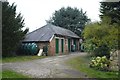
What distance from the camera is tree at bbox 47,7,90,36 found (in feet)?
151

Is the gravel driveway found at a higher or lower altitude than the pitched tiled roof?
lower

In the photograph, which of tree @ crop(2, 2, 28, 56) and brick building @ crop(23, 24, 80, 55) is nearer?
tree @ crop(2, 2, 28, 56)

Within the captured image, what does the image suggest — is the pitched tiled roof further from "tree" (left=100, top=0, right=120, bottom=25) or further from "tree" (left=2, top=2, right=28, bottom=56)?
"tree" (left=100, top=0, right=120, bottom=25)

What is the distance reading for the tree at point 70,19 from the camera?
151ft

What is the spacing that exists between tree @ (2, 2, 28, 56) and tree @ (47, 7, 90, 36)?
2480cm

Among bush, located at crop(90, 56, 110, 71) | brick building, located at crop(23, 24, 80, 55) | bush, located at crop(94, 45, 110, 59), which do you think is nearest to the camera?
bush, located at crop(90, 56, 110, 71)

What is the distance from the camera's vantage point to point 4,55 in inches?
832

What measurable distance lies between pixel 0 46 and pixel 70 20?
28.2 meters

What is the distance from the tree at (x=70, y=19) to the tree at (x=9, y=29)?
81.4 ft

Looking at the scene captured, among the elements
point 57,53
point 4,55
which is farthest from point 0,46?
point 57,53

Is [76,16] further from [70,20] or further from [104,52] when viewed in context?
[104,52]

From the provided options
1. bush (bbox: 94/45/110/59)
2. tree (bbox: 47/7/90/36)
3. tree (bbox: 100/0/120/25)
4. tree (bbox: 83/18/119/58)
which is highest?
tree (bbox: 47/7/90/36)

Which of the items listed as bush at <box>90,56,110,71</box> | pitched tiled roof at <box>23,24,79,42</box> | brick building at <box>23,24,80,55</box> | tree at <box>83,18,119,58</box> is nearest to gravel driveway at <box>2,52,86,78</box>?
bush at <box>90,56,110,71</box>

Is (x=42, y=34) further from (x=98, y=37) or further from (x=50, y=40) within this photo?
(x=98, y=37)
